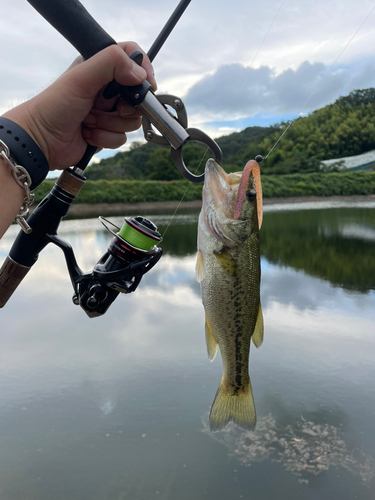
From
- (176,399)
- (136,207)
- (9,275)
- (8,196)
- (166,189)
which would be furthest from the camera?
(166,189)

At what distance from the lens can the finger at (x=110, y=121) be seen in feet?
5.58

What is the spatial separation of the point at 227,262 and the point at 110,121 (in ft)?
2.56

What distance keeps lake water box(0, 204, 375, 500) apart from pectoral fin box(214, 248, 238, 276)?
312 centimetres

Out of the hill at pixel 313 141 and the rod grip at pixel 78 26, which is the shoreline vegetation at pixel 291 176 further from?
the rod grip at pixel 78 26

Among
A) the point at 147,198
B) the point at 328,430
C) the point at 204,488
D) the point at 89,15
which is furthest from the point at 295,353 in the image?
the point at 147,198

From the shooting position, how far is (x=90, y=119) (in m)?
1.71

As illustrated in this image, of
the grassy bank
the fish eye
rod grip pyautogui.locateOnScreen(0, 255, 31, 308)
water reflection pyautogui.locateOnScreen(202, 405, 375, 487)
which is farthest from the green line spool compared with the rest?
the grassy bank

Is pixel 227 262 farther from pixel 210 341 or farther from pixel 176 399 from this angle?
pixel 176 399

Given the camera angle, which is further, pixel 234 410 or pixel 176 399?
pixel 176 399

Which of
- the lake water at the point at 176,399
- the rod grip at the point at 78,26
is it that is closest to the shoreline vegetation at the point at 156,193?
the lake water at the point at 176,399

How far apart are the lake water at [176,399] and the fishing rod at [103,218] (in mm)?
3015

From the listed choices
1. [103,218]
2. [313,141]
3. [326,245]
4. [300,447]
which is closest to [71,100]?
[103,218]

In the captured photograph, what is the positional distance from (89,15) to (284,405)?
497 centimetres

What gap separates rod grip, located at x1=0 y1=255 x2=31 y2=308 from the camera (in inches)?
69.1
